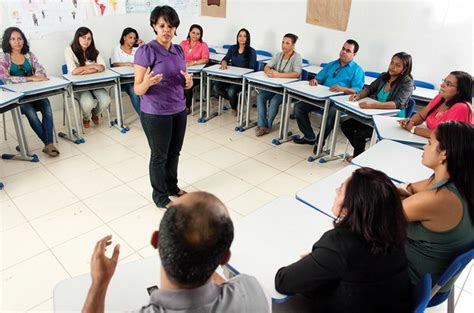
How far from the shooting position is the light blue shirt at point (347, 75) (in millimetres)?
4168

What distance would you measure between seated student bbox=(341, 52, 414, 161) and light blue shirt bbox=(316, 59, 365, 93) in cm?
37

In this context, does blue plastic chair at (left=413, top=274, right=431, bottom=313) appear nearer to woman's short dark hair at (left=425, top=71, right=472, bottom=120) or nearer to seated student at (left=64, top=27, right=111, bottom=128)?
woman's short dark hair at (left=425, top=71, right=472, bottom=120)

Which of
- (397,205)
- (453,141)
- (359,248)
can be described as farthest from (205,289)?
(453,141)

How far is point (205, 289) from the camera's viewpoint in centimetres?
87

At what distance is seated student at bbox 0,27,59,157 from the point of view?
3719 millimetres

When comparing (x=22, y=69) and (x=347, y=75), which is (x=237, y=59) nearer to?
(x=347, y=75)

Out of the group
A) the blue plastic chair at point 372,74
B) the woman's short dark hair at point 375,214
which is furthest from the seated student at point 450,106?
the woman's short dark hair at point 375,214

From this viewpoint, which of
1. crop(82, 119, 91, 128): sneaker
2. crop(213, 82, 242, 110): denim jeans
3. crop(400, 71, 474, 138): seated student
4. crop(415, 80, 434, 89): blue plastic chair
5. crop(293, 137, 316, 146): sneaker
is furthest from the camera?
crop(213, 82, 242, 110): denim jeans

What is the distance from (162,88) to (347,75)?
252 centimetres

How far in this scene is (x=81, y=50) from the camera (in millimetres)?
4395

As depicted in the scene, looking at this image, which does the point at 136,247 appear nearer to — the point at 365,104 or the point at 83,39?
the point at 365,104

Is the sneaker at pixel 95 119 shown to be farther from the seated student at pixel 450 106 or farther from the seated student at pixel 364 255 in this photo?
the seated student at pixel 364 255

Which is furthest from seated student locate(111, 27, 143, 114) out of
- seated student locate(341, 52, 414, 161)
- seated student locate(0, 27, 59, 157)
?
seated student locate(341, 52, 414, 161)

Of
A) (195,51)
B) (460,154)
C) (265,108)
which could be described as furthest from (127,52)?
(460,154)
